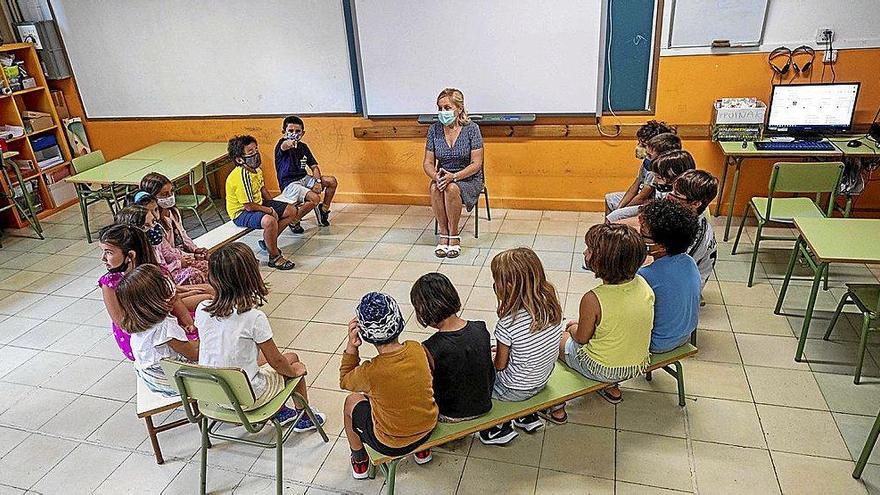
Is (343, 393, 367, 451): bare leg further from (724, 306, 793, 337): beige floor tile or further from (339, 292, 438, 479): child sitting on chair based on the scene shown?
(724, 306, 793, 337): beige floor tile

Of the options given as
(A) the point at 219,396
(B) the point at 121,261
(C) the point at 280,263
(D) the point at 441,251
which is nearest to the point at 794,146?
(D) the point at 441,251

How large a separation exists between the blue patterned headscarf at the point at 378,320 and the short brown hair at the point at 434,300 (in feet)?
0.39

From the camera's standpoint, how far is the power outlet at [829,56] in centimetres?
412

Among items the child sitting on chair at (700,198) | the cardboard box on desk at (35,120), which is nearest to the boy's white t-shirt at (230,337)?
the child sitting on chair at (700,198)

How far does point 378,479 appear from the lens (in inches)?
97.7

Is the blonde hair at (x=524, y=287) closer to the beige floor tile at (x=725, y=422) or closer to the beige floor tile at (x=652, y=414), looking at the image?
the beige floor tile at (x=652, y=414)

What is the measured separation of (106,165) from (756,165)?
572 centimetres

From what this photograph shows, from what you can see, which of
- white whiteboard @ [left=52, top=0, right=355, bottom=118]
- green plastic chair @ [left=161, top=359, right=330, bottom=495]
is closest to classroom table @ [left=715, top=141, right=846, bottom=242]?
white whiteboard @ [left=52, top=0, right=355, bottom=118]

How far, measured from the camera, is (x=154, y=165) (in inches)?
201

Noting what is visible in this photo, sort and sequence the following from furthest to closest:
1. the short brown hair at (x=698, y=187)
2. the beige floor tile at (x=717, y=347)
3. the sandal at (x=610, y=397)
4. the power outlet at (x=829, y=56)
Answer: the power outlet at (x=829, y=56) → the beige floor tile at (x=717, y=347) → the short brown hair at (x=698, y=187) → the sandal at (x=610, y=397)

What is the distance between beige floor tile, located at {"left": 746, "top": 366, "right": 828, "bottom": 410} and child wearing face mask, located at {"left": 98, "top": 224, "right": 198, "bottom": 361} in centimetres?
287

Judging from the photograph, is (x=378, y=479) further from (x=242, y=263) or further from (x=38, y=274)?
(x=38, y=274)

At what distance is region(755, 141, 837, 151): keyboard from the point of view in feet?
13.3

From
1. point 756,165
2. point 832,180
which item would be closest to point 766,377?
point 832,180
